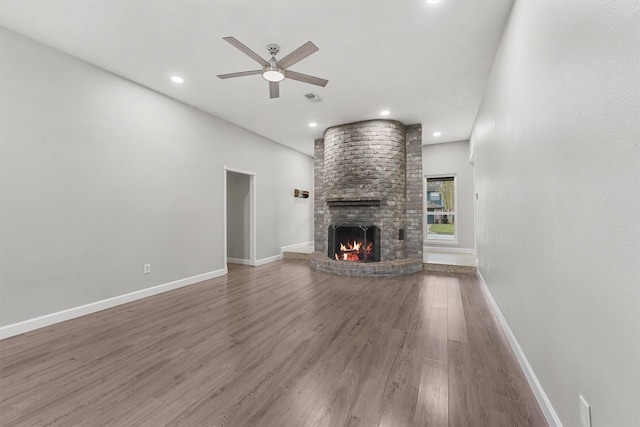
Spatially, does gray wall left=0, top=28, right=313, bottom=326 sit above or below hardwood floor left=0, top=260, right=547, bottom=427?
above

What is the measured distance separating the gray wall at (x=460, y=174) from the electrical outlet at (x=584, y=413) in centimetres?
597

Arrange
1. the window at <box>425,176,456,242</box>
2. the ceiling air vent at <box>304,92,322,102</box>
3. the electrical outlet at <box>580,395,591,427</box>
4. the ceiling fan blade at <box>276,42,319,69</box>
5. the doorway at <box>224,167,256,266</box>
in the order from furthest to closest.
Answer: the window at <box>425,176,456,242</box> → the doorway at <box>224,167,256,266</box> → the ceiling air vent at <box>304,92,322,102</box> → the ceiling fan blade at <box>276,42,319,69</box> → the electrical outlet at <box>580,395,591,427</box>

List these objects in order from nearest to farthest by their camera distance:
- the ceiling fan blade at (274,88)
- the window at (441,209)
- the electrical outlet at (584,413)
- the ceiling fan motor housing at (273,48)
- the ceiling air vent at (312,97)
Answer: the electrical outlet at (584,413)
the ceiling fan motor housing at (273,48)
the ceiling fan blade at (274,88)
the ceiling air vent at (312,97)
the window at (441,209)

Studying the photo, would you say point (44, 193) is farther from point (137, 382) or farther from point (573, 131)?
point (573, 131)

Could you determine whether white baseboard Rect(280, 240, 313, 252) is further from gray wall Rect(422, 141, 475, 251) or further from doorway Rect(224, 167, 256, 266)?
gray wall Rect(422, 141, 475, 251)

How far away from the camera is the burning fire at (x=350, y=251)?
5469 mm

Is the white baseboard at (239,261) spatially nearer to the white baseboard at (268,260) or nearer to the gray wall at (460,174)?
the white baseboard at (268,260)

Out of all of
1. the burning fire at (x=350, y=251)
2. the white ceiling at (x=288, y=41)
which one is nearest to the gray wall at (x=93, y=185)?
the white ceiling at (x=288, y=41)

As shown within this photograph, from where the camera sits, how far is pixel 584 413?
1132mm

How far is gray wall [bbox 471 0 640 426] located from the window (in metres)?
5.05

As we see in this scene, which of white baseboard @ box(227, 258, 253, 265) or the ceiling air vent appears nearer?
the ceiling air vent

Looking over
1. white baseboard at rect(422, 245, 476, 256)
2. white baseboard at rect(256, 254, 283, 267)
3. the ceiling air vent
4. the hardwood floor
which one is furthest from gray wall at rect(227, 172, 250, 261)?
white baseboard at rect(422, 245, 476, 256)

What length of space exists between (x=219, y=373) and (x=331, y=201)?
398 centimetres

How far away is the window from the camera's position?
22.7 feet
